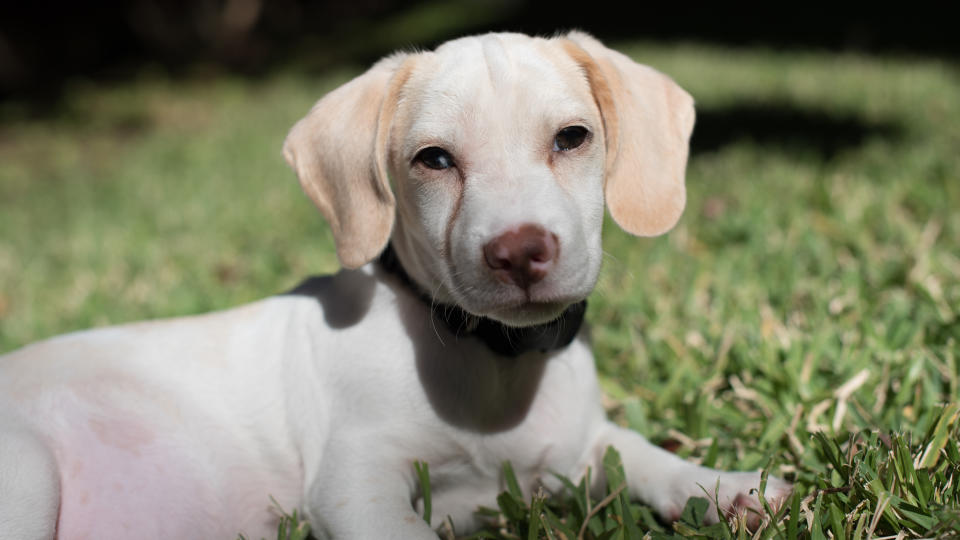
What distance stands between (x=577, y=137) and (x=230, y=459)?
1.51 m

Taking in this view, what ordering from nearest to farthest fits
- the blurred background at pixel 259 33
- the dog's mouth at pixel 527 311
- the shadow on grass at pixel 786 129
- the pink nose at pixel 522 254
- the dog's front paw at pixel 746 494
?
the pink nose at pixel 522 254, the dog's mouth at pixel 527 311, the dog's front paw at pixel 746 494, the shadow on grass at pixel 786 129, the blurred background at pixel 259 33

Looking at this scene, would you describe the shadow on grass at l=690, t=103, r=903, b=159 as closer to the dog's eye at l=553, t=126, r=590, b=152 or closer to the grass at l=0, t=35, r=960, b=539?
the grass at l=0, t=35, r=960, b=539

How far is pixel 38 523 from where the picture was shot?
2.36 metres

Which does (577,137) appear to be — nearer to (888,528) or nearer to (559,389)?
(559,389)

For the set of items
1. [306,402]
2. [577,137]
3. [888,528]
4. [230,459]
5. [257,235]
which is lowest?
[257,235]

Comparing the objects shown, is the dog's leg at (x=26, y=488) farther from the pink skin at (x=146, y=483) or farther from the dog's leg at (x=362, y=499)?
the dog's leg at (x=362, y=499)

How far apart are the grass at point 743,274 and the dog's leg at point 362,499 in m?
0.30

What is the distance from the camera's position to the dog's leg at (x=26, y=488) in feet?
7.66

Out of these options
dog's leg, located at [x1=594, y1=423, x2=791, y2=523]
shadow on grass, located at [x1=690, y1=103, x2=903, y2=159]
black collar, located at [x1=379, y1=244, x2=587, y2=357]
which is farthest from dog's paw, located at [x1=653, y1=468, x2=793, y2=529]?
shadow on grass, located at [x1=690, y1=103, x2=903, y2=159]

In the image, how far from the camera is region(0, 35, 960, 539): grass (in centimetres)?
254

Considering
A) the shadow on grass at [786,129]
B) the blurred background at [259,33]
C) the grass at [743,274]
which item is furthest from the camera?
the blurred background at [259,33]

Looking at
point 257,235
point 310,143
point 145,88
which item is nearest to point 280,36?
point 145,88

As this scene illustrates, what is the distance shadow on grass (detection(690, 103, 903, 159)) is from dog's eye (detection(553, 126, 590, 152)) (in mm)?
4662

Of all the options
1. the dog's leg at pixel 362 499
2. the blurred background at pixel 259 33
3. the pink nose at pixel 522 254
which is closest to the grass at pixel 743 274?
the dog's leg at pixel 362 499
